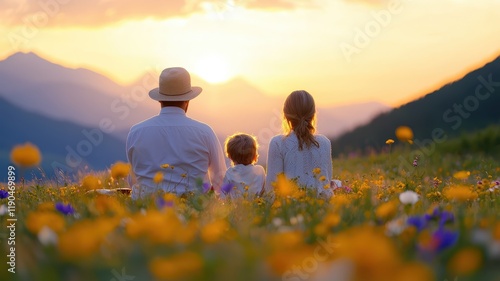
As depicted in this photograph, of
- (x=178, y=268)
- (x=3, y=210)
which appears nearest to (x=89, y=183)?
(x=3, y=210)

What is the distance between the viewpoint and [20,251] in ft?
8.77

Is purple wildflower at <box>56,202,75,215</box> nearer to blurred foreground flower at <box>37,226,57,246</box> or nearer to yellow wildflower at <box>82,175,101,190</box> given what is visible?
yellow wildflower at <box>82,175,101,190</box>

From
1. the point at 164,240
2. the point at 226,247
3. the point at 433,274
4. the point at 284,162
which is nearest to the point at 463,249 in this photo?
the point at 433,274

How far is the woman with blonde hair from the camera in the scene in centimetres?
726

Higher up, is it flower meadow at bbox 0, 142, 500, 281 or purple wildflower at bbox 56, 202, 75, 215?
flower meadow at bbox 0, 142, 500, 281

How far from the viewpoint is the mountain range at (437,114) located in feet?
77.4

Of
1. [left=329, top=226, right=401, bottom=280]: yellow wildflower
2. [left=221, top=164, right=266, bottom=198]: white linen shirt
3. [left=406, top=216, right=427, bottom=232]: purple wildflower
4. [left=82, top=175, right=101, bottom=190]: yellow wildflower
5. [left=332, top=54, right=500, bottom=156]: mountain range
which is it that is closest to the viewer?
[left=329, top=226, right=401, bottom=280]: yellow wildflower

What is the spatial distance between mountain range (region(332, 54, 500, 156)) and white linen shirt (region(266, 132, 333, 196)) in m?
14.3

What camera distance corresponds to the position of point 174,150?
6941 mm

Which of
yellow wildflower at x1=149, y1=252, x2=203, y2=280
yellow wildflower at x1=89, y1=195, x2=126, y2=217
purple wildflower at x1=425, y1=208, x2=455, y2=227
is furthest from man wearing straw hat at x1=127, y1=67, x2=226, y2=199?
yellow wildflower at x1=149, y1=252, x2=203, y2=280

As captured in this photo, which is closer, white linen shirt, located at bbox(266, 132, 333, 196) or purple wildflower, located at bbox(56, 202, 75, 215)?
purple wildflower, located at bbox(56, 202, 75, 215)

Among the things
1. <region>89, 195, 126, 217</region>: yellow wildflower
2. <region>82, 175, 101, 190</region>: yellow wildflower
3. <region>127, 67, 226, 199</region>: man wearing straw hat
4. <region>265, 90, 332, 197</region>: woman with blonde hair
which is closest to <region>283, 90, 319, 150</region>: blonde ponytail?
<region>265, 90, 332, 197</region>: woman with blonde hair

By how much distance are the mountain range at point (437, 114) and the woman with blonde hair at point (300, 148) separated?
14288 millimetres

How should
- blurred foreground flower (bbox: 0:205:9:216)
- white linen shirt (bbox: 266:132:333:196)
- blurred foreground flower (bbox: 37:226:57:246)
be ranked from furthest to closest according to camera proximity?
white linen shirt (bbox: 266:132:333:196), blurred foreground flower (bbox: 0:205:9:216), blurred foreground flower (bbox: 37:226:57:246)
